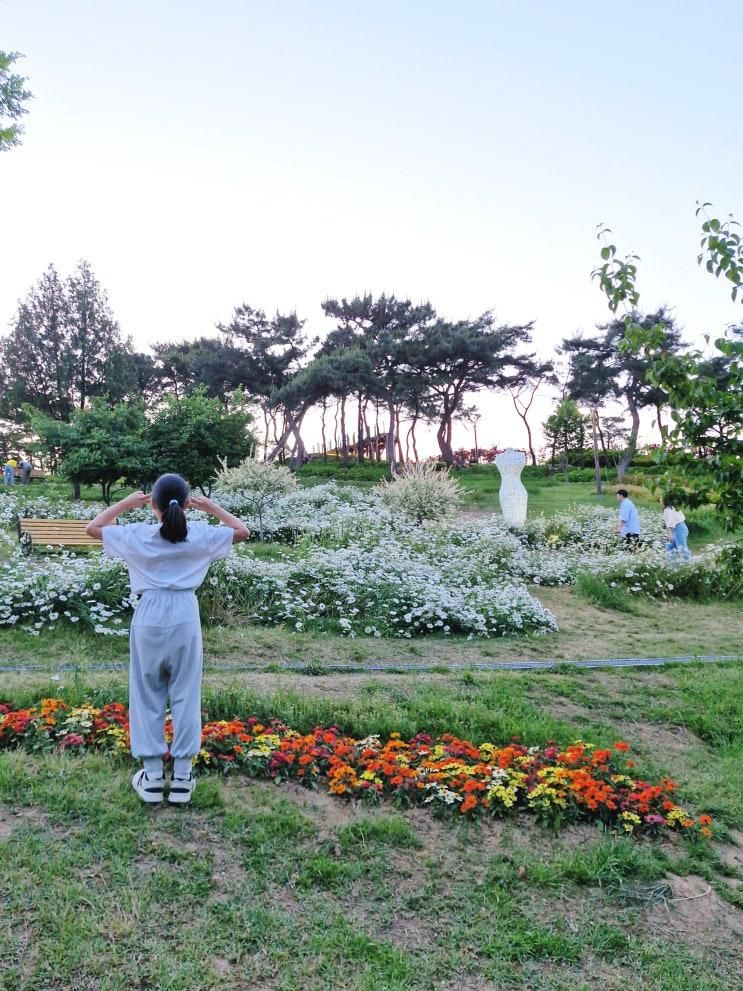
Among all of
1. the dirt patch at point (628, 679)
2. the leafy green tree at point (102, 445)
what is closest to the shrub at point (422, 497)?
the leafy green tree at point (102, 445)

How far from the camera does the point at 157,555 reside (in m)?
3.31

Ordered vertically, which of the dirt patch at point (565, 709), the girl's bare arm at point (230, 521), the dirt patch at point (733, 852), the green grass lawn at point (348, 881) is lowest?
the dirt patch at point (733, 852)

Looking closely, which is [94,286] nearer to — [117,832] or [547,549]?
[547,549]

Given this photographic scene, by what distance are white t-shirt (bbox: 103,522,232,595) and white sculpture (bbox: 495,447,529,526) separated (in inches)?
466

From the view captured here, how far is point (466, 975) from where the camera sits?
8.35 feet

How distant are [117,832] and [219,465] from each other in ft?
51.3

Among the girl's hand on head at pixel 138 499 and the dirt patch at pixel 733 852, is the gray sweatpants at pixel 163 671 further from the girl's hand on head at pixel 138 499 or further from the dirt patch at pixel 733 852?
the dirt patch at pixel 733 852

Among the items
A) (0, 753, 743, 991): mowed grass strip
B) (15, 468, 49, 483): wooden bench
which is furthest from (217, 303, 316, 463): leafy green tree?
(0, 753, 743, 991): mowed grass strip

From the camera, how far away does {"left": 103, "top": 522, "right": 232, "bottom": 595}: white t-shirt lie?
333 cm

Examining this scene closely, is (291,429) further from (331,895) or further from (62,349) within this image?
(331,895)

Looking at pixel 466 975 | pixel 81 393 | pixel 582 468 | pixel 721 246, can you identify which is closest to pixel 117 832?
pixel 466 975

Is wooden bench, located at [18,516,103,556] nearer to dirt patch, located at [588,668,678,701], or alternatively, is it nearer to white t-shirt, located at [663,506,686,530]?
dirt patch, located at [588,668,678,701]

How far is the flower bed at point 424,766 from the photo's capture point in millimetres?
3762

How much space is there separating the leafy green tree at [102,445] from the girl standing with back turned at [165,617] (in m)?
14.3
